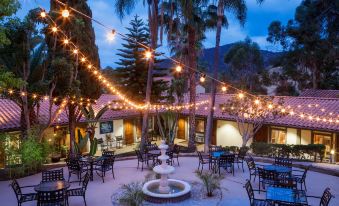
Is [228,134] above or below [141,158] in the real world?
Result: above

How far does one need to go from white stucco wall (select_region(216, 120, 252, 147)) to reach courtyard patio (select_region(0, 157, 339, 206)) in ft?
30.0

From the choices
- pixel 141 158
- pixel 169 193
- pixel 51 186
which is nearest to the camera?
pixel 51 186

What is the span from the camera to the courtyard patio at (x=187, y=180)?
927 centimetres

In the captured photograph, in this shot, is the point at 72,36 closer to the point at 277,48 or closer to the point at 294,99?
the point at 294,99

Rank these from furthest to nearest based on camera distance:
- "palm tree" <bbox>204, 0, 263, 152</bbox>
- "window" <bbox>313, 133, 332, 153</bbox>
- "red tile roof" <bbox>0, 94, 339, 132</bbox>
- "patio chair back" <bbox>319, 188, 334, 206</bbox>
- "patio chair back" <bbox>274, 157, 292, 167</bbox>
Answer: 1. "window" <bbox>313, 133, 332, 153</bbox>
2. "palm tree" <bbox>204, 0, 263, 152</bbox>
3. "red tile roof" <bbox>0, 94, 339, 132</bbox>
4. "patio chair back" <bbox>274, 157, 292, 167</bbox>
5. "patio chair back" <bbox>319, 188, 334, 206</bbox>

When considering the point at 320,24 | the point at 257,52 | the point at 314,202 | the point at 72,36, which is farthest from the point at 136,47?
the point at 257,52

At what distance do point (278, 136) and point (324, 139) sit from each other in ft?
9.71

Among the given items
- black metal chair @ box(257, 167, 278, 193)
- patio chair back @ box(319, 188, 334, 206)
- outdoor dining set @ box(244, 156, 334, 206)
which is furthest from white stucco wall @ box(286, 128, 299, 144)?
patio chair back @ box(319, 188, 334, 206)

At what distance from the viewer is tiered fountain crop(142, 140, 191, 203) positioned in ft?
30.2

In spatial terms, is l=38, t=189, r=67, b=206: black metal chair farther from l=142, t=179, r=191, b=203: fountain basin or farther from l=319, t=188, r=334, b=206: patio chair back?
l=319, t=188, r=334, b=206: patio chair back

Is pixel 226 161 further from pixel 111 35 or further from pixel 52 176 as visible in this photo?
pixel 111 35

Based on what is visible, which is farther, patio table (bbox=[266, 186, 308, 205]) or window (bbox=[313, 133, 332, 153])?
window (bbox=[313, 133, 332, 153])

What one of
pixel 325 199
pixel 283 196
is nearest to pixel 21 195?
pixel 283 196

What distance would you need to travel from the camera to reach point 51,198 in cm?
799
